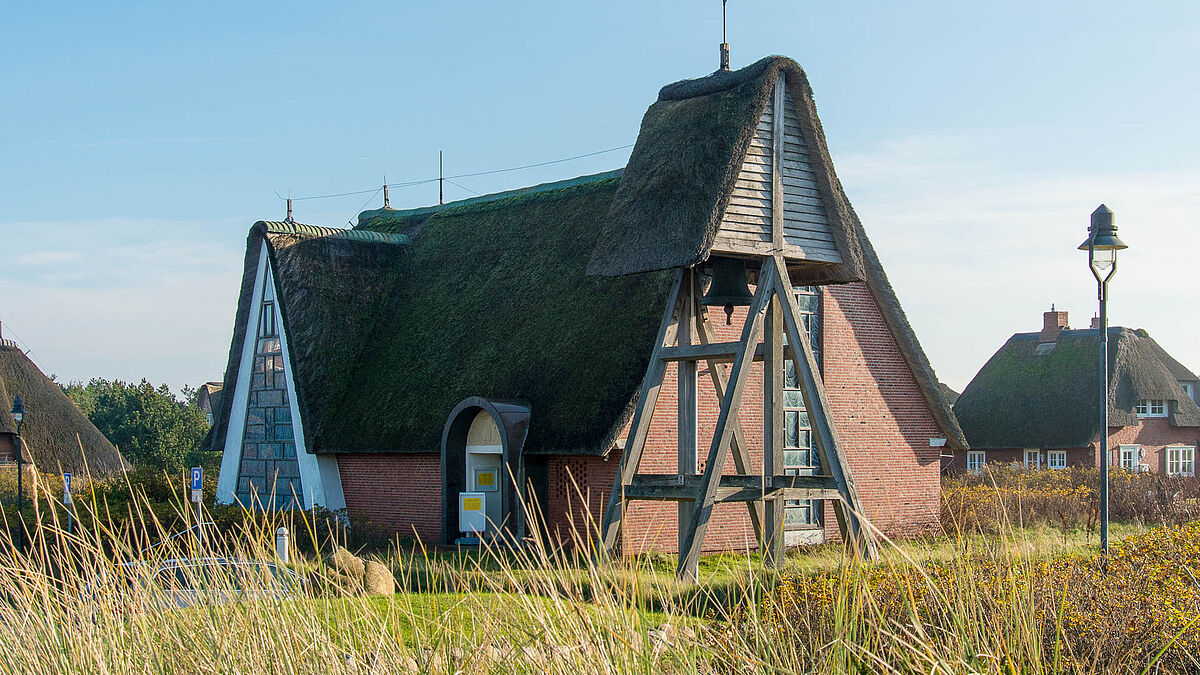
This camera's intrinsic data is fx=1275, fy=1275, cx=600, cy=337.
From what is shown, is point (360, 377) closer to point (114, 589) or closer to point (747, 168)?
point (747, 168)

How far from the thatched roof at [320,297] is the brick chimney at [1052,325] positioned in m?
29.6

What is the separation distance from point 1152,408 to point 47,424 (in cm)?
3837

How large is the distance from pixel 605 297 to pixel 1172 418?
33.1 m

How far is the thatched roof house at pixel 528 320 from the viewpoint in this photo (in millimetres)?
15320

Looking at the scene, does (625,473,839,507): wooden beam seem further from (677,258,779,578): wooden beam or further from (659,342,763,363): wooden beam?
(659,342,763,363): wooden beam

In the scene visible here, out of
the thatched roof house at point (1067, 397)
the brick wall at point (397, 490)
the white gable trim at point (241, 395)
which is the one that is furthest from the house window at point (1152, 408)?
the white gable trim at point (241, 395)

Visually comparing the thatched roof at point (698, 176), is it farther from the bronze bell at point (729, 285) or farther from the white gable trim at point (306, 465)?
the white gable trim at point (306, 465)

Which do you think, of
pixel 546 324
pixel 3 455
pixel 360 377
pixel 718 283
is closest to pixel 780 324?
pixel 718 283

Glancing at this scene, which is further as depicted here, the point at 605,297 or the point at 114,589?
the point at 605,297

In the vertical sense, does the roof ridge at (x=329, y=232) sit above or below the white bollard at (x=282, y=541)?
above

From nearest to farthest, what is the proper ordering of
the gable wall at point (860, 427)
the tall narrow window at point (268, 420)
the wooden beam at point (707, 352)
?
the wooden beam at point (707, 352), the gable wall at point (860, 427), the tall narrow window at point (268, 420)

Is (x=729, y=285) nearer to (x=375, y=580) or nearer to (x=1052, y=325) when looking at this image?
(x=375, y=580)

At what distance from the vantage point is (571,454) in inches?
730

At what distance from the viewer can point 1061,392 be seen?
1726 inches
